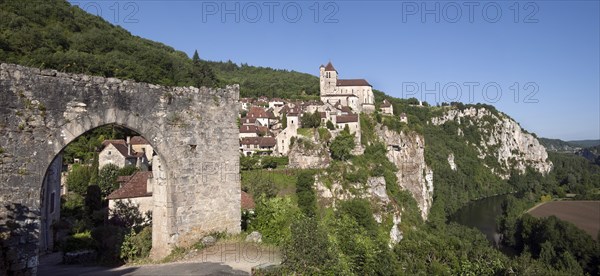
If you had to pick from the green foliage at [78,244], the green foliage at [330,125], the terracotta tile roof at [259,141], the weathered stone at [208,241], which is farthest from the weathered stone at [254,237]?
the green foliage at [330,125]

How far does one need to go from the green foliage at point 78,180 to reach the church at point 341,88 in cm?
6186

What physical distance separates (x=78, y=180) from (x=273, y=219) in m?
32.9

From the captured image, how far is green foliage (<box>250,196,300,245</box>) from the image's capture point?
12852mm

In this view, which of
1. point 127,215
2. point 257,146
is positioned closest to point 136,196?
point 127,215

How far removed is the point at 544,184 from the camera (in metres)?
139

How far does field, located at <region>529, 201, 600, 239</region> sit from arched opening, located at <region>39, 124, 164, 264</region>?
225 feet

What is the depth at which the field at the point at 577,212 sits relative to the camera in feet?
233

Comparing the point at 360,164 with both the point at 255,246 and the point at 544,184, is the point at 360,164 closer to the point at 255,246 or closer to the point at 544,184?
the point at 255,246

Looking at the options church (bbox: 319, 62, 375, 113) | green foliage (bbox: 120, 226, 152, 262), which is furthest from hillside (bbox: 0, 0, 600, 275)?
church (bbox: 319, 62, 375, 113)

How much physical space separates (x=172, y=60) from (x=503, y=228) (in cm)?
7184

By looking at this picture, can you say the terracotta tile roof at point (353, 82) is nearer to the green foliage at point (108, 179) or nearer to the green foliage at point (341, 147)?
the green foliage at point (341, 147)

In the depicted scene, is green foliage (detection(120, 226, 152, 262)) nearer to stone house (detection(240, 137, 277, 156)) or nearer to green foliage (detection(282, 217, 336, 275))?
green foliage (detection(282, 217, 336, 275))

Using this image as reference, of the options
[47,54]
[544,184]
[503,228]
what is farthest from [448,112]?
[47,54]

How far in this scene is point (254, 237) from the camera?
12.3 meters
